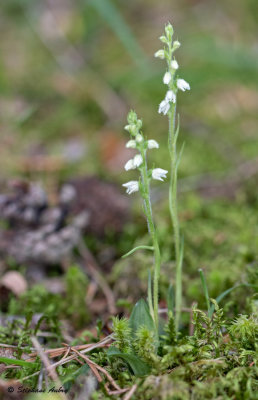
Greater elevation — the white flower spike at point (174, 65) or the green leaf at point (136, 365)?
the white flower spike at point (174, 65)

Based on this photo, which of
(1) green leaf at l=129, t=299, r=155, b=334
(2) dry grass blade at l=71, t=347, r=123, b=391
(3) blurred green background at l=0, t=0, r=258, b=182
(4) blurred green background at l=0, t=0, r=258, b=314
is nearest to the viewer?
(2) dry grass blade at l=71, t=347, r=123, b=391

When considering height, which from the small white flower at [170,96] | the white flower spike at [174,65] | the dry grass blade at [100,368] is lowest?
the dry grass blade at [100,368]

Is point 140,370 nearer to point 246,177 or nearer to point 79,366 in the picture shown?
point 79,366

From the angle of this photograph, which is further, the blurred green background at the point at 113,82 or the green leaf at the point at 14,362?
the blurred green background at the point at 113,82

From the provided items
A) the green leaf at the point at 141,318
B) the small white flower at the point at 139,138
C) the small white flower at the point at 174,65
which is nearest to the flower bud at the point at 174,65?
the small white flower at the point at 174,65

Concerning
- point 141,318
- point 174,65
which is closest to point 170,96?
point 174,65

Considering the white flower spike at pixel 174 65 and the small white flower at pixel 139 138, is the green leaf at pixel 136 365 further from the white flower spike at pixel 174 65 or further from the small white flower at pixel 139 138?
the white flower spike at pixel 174 65

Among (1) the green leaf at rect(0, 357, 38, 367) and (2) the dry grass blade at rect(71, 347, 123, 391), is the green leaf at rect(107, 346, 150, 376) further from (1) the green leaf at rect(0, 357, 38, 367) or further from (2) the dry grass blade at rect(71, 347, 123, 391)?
(1) the green leaf at rect(0, 357, 38, 367)

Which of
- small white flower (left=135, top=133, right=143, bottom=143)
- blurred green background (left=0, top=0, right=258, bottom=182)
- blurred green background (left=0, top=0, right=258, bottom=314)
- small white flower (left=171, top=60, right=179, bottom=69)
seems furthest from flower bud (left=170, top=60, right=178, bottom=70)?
blurred green background (left=0, top=0, right=258, bottom=182)
